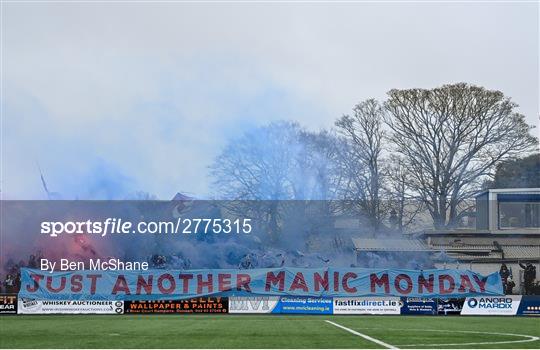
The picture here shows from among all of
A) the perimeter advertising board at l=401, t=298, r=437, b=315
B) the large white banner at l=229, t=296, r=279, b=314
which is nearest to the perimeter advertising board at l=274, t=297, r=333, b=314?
the large white banner at l=229, t=296, r=279, b=314

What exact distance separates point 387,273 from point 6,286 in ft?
68.9

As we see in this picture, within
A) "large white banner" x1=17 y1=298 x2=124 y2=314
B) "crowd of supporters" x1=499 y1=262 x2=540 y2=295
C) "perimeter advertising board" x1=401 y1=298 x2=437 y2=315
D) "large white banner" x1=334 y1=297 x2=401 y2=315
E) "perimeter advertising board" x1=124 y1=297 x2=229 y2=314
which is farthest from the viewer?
"crowd of supporters" x1=499 y1=262 x2=540 y2=295

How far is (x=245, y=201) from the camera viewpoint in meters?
60.2

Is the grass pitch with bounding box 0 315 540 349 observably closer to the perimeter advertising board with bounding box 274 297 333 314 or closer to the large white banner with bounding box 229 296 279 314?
the perimeter advertising board with bounding box 274 297 333 314

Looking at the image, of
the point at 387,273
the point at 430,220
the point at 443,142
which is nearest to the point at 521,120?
the point at 443,142

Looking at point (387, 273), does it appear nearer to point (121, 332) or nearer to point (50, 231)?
point (50, 231)

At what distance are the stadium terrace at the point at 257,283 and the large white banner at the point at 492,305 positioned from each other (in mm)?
1552

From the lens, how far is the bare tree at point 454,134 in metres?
64.0

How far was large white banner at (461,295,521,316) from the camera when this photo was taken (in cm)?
4834

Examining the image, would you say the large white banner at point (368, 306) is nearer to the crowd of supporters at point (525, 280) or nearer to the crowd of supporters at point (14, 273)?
the crowd of supporters at point (525, 280)

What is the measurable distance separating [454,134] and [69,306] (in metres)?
28.1

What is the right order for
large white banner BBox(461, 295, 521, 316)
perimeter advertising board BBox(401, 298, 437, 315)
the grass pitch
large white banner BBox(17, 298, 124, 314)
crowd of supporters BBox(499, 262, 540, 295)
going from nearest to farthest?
1. the grass pitch
2. large white banner BBox(461, 295, 521, 316)
3. perimeter advertising board BBox(401, 298, 437, 315)
4. large white banner BBox(17, 298, 124, 314)
5. crowd of supporters BBox(499, 262, 540, 295)

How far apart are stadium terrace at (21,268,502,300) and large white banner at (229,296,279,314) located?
3.32ft

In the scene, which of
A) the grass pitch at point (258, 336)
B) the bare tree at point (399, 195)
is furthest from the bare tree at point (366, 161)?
the grass pitch at point (258, 336)
